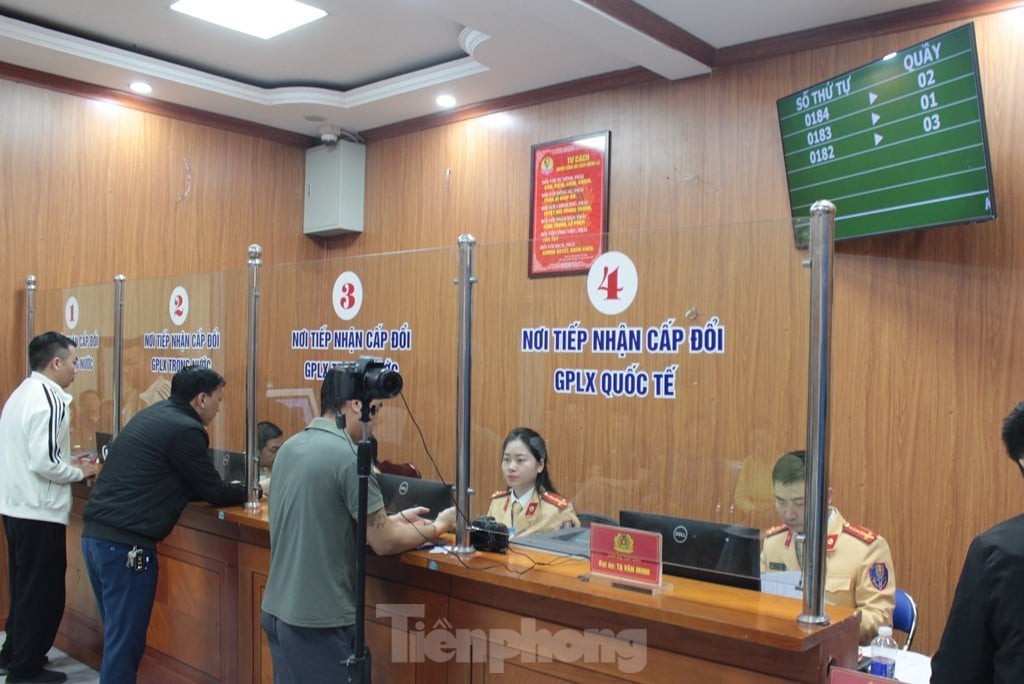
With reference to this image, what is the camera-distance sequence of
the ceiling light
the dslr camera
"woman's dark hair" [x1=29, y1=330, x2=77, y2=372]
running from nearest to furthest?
1. the dslr camera
2. "woman's dark hair" [x1=29, y1=330, x2=77, y2=372]
3. the ceiling light

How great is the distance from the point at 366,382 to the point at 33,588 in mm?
2225

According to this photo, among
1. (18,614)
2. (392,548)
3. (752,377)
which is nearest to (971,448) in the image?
(752,377)

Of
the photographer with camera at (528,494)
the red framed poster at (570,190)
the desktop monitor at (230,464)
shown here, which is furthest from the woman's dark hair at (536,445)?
the red framed poster at (570,190)

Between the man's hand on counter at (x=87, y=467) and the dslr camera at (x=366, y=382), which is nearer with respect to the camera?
the dslr camera at (x=366, y=382)

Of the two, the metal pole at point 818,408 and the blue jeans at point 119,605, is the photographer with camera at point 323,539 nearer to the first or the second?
the blue jeans at point 119,605

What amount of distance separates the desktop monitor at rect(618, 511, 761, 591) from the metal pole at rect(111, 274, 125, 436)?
2.79 meters

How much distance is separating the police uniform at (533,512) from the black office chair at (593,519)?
29 millimetres

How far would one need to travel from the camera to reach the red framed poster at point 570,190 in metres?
4.49

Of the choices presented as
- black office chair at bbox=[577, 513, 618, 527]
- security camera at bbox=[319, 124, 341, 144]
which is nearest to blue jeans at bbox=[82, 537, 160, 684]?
black office chair at bbox=[577, 513, 618, 527]

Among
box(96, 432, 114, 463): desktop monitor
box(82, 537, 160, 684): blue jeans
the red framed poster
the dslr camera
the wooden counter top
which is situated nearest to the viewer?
the wooden counter top

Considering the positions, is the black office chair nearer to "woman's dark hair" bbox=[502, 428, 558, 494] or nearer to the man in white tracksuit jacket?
"woman's dark hair" bbox=[502, 428, 558, 494]

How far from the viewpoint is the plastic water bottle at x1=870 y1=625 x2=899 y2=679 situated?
2.09 metres

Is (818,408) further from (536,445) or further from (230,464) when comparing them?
(230,464)

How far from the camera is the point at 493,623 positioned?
235 centimetres
